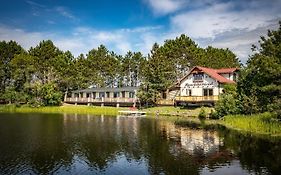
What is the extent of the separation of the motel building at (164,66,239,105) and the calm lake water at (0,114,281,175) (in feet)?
77.8

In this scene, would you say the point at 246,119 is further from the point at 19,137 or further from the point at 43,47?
the point at 43,47

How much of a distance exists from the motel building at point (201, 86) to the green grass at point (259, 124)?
18.8 meters

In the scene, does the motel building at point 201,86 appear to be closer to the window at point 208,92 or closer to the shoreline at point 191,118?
the window at point 208,92

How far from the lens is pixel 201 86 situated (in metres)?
65.2

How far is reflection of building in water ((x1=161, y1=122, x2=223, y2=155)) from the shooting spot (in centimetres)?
2809

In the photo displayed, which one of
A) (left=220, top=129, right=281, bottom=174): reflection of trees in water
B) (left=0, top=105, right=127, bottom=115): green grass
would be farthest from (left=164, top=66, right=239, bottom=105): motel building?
(left=220, top=129, right=281, bottom=174): reflection of trees in water

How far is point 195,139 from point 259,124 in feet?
27.6

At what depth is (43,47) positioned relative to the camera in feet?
306

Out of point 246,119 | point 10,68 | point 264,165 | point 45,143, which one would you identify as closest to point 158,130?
point 246,119

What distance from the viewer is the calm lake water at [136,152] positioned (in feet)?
70.4

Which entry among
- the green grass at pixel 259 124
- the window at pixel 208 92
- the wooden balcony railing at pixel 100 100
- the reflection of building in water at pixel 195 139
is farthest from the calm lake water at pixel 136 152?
the wooden balcony railing at pixel 100 100

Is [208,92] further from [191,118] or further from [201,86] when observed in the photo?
[191,118]

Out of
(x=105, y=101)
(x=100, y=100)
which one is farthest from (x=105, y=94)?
(x=105, y=101)

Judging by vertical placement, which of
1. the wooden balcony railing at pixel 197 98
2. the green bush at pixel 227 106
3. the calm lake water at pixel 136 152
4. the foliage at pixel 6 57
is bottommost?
the calm lake water at pixel 136 152
